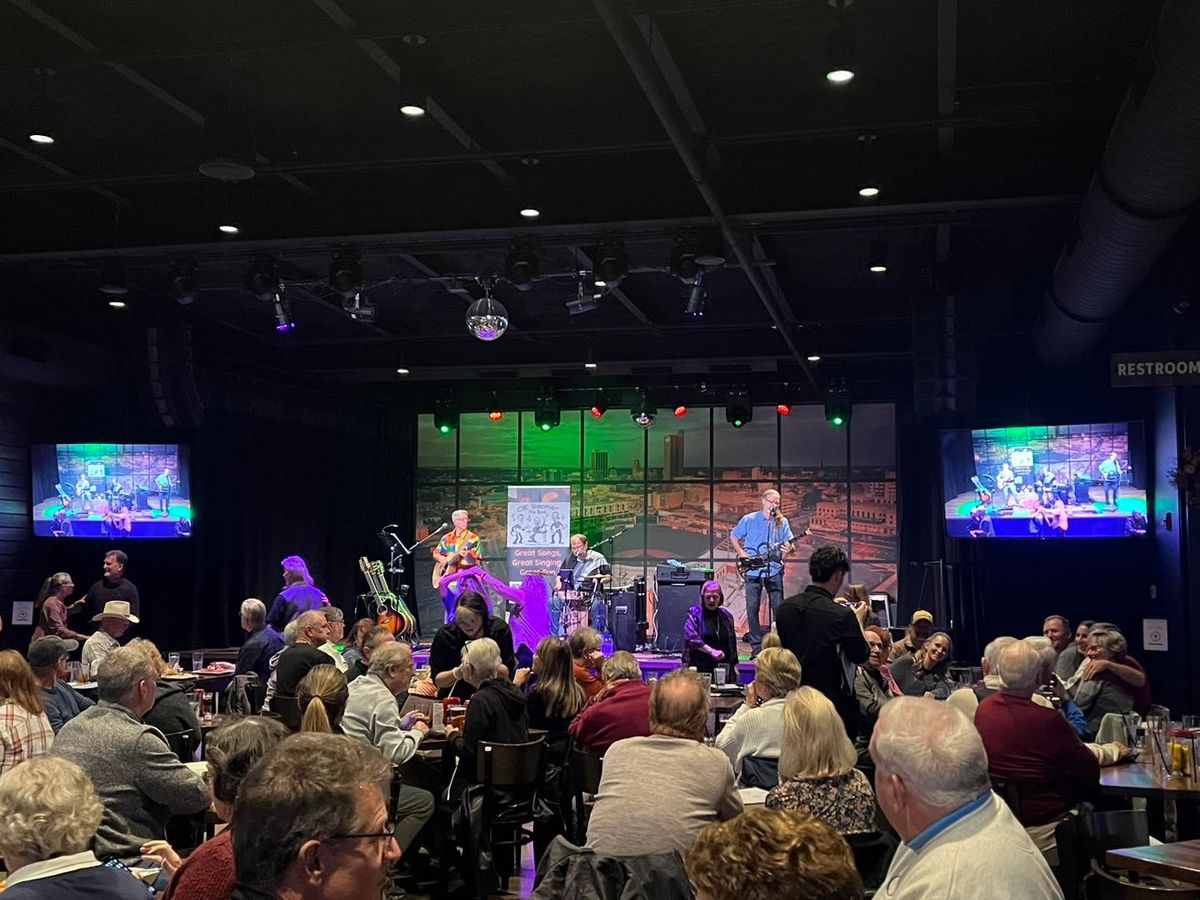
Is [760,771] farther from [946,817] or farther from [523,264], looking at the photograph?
[523,264]

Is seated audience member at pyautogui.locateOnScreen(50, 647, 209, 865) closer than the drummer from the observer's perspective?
Yes

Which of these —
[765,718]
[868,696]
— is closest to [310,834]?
[765,718]

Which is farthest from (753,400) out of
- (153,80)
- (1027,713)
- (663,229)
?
(1027,713)

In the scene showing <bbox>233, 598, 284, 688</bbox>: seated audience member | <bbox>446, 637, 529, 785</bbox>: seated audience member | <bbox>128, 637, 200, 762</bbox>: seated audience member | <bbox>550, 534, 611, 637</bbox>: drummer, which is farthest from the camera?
<bbox>550, 534, 611, 637</bbox>: drummer

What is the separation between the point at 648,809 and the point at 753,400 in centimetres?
1469

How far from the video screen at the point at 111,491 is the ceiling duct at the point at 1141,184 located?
942 cm

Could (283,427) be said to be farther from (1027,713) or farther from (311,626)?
(1027,713)

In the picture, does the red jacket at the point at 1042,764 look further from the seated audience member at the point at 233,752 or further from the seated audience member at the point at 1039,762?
the seated audience member at the point at 233,752

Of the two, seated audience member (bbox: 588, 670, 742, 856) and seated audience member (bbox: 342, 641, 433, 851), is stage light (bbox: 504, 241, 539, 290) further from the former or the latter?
seated audience member (bbox: 588, 670, 742, 856)

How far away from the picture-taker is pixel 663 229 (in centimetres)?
998

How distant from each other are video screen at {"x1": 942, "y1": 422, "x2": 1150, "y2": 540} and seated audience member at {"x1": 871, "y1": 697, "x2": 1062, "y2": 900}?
383 inches

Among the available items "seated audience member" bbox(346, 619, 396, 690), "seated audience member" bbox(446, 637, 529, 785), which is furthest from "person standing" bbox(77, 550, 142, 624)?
"seated audience member" bbox(446, 637, 529, 785)

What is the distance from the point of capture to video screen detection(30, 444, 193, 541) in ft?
45.3

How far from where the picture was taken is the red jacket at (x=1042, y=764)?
4527 millimetres
